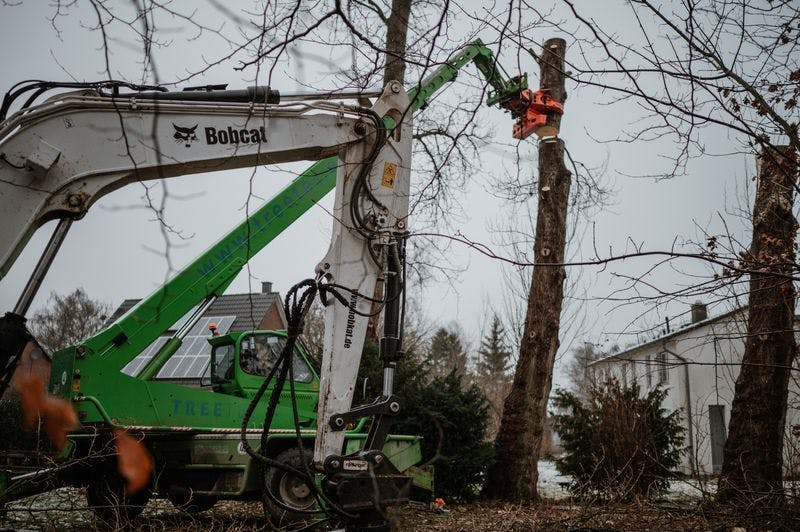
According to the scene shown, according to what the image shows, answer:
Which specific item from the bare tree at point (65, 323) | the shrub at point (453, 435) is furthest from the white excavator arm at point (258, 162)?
the bare tree at point (65, 323)

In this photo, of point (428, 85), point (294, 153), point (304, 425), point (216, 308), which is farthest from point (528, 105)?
point (216, 308)

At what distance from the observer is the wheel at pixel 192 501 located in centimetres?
832

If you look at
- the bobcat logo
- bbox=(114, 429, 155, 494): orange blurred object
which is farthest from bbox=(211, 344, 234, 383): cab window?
the bobcat logo

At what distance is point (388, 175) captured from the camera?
513 cm

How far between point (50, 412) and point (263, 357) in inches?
108

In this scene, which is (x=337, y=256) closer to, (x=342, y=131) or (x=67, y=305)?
(x=342, y=131)

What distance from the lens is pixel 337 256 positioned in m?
4.98

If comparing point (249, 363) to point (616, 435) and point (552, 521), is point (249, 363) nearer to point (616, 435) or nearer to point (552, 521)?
point (552, 521)

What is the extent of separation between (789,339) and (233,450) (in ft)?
20.2

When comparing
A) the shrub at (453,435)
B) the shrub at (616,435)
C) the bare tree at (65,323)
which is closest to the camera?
the shrub at (453,435)

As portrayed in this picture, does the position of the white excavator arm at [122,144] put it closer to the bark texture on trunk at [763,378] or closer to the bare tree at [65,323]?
the bark texture on trunk at [763,378]

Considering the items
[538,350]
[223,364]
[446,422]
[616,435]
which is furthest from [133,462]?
[616,435]

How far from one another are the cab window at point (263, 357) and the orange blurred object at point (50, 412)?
238 cm

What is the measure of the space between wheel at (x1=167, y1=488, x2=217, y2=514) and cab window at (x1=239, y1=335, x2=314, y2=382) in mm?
1670
